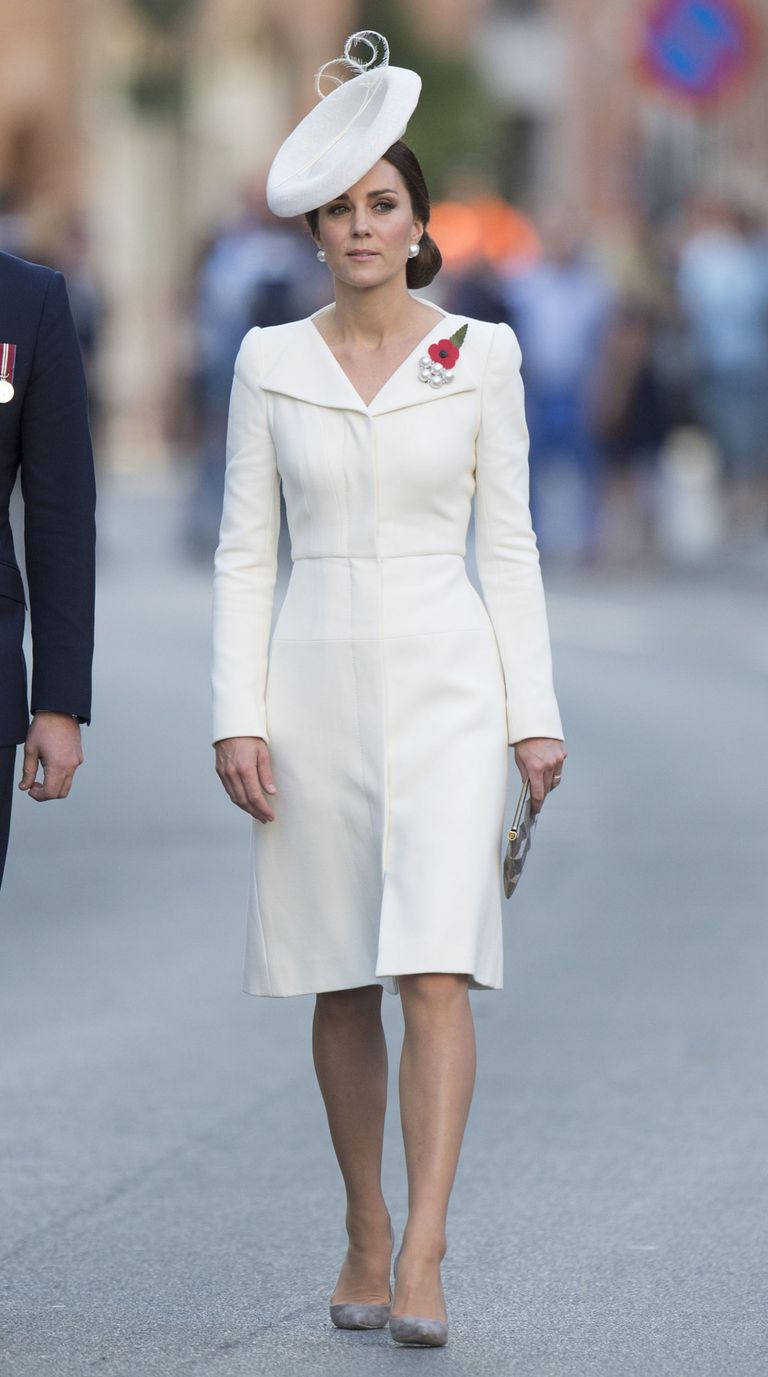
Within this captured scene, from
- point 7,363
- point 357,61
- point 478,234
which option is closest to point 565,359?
point 478,234

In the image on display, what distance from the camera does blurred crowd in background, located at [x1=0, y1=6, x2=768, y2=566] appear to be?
784 inches

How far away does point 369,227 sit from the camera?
5.08m

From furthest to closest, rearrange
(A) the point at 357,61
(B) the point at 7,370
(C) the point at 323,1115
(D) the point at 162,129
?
(D) the point at 162,129 → (C) the point at 323,1115 → (A) the point at 357,61 → (B) the point at 7,370

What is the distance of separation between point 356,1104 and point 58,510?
1.12 m

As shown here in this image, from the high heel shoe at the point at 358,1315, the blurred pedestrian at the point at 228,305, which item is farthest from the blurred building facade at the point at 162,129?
the high heel shoe at the point at 358,1315

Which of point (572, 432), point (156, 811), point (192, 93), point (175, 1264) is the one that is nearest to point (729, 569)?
point (572, 432)

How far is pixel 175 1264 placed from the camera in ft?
18.3

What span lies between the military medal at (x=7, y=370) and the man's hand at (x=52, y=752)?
513 mm

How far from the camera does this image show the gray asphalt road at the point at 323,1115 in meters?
5.17

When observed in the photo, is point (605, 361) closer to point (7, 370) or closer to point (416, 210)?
point (416, 210)

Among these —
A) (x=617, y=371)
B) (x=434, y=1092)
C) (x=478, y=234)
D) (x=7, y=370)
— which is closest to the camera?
(x=7, y=370)

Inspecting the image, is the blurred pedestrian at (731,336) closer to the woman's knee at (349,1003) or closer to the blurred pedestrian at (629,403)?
the blurred pedestrian at (629,403)

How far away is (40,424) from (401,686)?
719mm

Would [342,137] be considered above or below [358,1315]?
above
